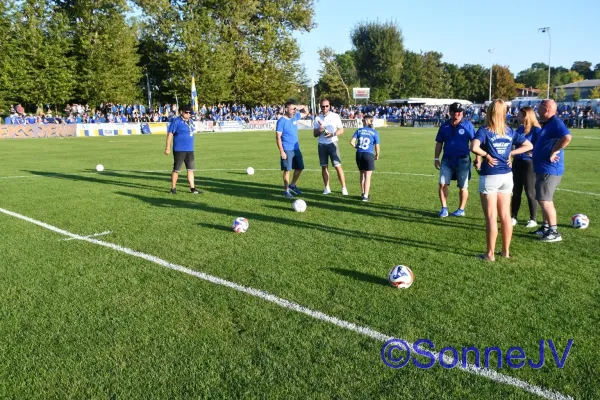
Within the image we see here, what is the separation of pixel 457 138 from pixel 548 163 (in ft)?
5.63

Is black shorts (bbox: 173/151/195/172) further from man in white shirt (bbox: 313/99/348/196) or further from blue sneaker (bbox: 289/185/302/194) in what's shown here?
man in white shirt (bbox: 313/99/348/196)

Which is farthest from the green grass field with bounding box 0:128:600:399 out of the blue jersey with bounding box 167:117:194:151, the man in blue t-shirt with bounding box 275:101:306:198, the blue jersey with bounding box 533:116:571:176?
the blue jersey with bounding box 167:117:194:151

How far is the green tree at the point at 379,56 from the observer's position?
83.1 m

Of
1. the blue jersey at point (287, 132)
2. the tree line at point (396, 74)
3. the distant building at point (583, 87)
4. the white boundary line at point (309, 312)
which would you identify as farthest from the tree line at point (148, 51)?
the distant building at point (583, 87)

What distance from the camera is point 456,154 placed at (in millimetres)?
7926

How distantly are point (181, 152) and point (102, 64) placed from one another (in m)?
39.7

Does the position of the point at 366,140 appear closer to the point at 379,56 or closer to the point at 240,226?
the point at 240,226

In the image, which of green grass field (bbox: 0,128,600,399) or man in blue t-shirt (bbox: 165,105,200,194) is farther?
man in blue t-shirt (bbox: 165,105,200,194)

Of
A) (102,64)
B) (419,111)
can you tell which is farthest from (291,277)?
(419,111)

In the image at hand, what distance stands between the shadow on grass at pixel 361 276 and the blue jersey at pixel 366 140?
4.47 meters

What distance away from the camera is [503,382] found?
127 inches

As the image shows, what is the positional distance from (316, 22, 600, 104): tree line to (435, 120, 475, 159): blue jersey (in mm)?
71553

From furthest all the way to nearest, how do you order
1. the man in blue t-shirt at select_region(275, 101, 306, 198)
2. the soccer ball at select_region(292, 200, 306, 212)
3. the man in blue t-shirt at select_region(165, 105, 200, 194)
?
the man in blue t-shirt at select_region(165, 105, 200, 194) < the man in blue t-shirt at select_region(275, 101, 306, 198) < the soccer ball at select_region(292, 200, 306, 212)

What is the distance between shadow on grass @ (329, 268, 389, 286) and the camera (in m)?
5.04
